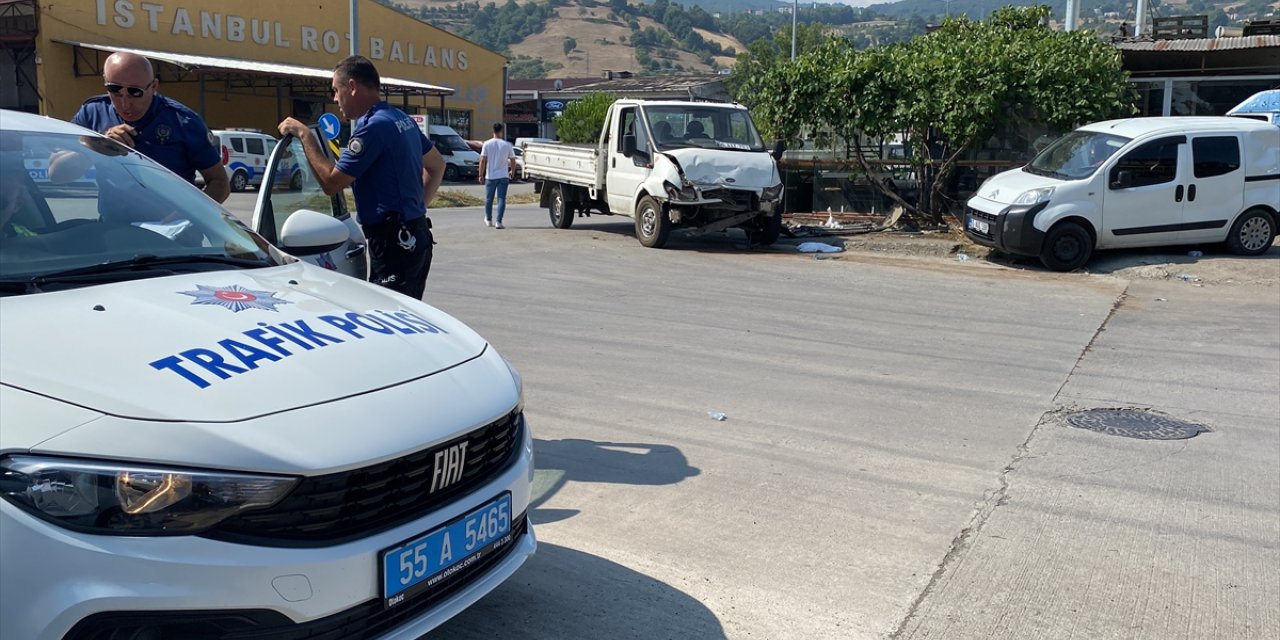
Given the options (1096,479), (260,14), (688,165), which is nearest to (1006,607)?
(1096,479)

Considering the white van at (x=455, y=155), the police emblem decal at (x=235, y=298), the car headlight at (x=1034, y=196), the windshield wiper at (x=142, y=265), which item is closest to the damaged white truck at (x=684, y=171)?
the car headlight at (x=1034, y=196)

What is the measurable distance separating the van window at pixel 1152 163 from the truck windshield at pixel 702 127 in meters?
4.95

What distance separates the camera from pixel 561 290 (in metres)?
11.6

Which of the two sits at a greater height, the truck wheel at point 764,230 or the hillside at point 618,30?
the hillside at point 618,30

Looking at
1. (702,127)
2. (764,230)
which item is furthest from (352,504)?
(764,230)

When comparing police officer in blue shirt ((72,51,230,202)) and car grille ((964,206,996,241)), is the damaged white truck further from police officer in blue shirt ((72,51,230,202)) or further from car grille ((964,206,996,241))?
police officer in blue shirt ((72,51,230,202))

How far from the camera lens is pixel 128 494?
8.04 feet

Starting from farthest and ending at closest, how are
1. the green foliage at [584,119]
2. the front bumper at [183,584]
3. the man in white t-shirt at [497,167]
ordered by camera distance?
1. the green foliage at [584,119]
2. the man in white t-shirt at [497,167]
3. the front bumper at [183,584]

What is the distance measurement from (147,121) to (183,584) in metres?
3.64

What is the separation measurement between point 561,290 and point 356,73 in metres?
6.43

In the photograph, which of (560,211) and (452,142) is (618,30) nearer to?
(452,142)

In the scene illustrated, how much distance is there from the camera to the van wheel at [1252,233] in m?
14.1

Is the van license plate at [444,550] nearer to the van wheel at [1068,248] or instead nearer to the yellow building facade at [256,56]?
the van wheel at [1068,248]

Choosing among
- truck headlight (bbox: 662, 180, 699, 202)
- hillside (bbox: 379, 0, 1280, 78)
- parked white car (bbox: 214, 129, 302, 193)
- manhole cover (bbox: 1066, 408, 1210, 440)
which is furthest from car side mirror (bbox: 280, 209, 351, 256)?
hillside (bbox: 379, 0, 1280, 78)
